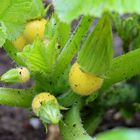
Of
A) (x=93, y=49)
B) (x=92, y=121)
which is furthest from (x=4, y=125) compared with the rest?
(x=93, y=49)

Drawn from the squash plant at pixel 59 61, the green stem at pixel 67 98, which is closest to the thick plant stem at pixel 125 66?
the squash plant at pixel 59 61

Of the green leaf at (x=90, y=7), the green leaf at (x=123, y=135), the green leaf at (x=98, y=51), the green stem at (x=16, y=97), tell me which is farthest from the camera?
the green stem at (x=16, y=97)

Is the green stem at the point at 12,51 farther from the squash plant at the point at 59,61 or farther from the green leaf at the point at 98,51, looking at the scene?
the green leaf at the point at 98,51

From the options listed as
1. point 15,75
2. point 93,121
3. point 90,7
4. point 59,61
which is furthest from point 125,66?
point 93,121

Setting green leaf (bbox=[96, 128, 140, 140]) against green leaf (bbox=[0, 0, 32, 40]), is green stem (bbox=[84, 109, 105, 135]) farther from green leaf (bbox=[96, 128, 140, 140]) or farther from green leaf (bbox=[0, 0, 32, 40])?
green leaf (bbox=[96, 128, 140, 140])

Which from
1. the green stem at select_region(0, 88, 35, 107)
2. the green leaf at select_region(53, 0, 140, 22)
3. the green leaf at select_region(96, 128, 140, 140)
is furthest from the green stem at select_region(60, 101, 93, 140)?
the green leaf at select_region(96, 128, 140, 140)

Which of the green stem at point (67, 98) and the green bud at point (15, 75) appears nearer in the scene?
the green bud at point (15, 75)

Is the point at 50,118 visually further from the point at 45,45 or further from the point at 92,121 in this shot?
the point at 92,121
